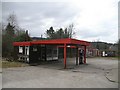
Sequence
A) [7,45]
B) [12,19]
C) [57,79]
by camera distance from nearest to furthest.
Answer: [57,79] < [7,45] < [12,19]

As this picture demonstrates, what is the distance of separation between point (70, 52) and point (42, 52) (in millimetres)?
14873

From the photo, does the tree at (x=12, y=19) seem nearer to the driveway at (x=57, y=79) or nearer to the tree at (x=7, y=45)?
the tree at (x=7, y=45)

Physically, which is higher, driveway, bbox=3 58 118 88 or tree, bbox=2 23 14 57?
tree, bbox=2 23 14 57

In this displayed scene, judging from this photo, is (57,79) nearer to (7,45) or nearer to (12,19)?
(7,45)

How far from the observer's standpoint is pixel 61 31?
54938mm

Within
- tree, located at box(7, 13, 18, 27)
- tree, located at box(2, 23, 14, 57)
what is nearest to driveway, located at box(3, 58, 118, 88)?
tree, located at box(2, 23, 14, 57)

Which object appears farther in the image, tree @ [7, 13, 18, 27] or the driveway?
tree @ [7, 13, 18, 27]

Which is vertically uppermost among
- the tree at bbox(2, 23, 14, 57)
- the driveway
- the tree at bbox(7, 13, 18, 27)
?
the tree at bbox(7, 13, 18, 27)

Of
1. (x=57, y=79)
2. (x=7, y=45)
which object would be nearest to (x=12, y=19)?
(x=7, y=45)

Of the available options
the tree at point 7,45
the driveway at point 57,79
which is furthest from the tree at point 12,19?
the driveway at point 57,79

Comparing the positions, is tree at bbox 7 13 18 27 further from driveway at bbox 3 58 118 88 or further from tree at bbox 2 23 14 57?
driveway at bbox 3 58 118 88

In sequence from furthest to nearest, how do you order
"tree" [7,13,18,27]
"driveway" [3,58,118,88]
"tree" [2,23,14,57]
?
"tree" [7,13,18,27] < "tree" [2,23,14,57] < "driveway" [3,58,118,88]

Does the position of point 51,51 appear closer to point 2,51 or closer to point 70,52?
point 2,51

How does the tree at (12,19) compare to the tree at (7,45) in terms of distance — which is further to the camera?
the tree at (12,19)
